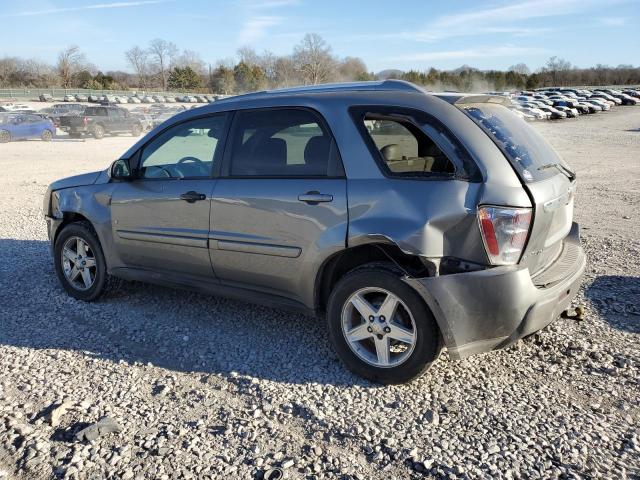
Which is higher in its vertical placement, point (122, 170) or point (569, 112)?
point (122, 170)

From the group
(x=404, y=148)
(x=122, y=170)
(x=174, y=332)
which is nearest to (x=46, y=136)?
(x=122, y=170)

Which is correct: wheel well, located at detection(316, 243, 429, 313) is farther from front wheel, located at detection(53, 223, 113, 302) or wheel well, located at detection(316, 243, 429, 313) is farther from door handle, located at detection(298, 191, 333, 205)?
front wheel, located at detection(53, 223, 113, 302)

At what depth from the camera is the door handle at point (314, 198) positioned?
3739 millimetres

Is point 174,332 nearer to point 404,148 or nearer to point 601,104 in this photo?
point 404,148

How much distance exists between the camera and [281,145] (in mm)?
4148

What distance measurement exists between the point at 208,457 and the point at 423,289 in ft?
5.00

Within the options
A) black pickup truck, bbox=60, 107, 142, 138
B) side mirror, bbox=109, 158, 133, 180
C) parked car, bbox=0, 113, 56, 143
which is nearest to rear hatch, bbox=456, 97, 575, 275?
side mirror, bbox=109, 158, 133, 180

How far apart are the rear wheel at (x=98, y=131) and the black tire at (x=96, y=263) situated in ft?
90.2

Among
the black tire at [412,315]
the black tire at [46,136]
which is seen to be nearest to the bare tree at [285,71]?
the black tire at [46,136]

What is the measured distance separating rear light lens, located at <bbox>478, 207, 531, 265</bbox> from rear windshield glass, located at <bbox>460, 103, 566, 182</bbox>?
258 millimetres

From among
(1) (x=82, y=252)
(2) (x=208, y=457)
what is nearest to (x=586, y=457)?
(2) (x=208, y=457)

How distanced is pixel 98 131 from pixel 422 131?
3036 centimetres

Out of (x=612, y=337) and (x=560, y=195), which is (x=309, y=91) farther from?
(x=612, y=337)

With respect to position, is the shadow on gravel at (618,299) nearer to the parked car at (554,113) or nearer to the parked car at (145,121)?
the parked car at (145,121)
